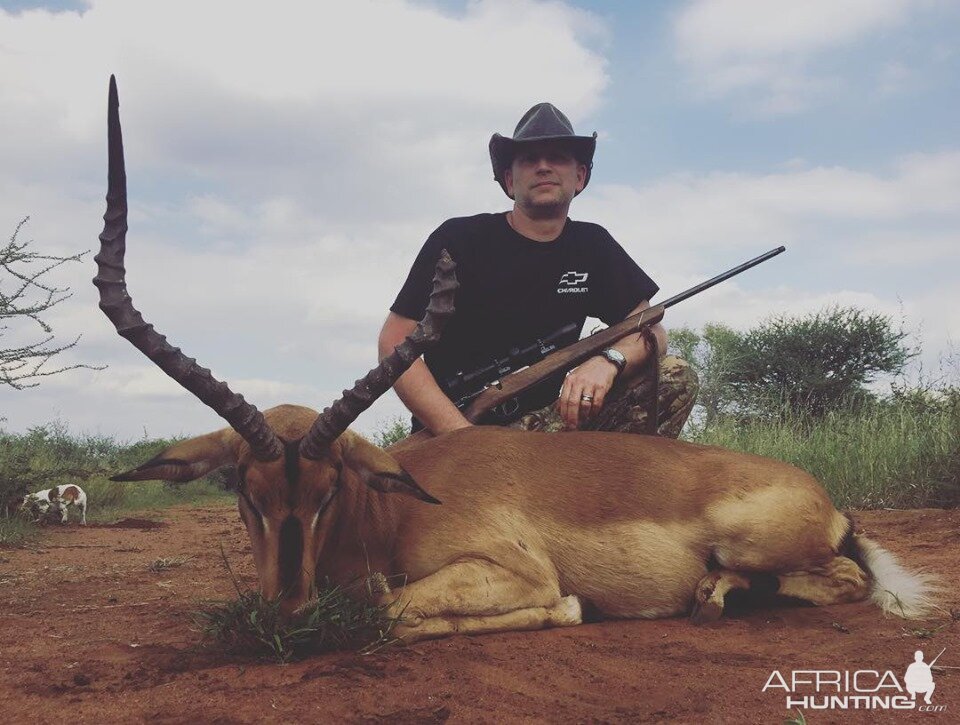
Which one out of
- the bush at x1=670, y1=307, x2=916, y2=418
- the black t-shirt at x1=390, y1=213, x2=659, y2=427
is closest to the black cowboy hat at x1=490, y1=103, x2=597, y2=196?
the black t-shirt at x1=390, y1=213, x2=659, y2=427

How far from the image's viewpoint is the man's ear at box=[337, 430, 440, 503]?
4.03 m

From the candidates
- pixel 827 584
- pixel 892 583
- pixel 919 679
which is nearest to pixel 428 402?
pixel 827 584

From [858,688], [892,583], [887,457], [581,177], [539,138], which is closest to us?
[858,688]

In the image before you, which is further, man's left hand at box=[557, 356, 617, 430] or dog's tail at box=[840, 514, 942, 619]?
man's left hand at box=[557, 356, 617, 430]

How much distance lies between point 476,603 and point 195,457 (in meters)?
1.46

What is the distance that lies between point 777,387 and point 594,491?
2066 cm

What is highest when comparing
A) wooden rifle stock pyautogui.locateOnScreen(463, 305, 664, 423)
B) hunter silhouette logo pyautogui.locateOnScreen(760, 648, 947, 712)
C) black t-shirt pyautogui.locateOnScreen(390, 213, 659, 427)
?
black t-shirt pyautogui.locateOnScreen(390, 213, 659, 427)

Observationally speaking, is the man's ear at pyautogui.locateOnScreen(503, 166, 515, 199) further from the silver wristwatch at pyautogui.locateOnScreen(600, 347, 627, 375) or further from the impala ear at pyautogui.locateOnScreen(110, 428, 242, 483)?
the impala ear at pyautogui.locateOnScreen(110, 428, 242, 483)

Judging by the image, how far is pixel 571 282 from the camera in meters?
7.02

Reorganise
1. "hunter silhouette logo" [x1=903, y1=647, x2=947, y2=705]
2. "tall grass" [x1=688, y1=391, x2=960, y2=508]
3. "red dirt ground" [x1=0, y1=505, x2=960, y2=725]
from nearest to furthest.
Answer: "red dirt ground" [x1=0, y1=505, x2=960, y2=725] → "hunter silhouette logo" [x1=903, y1=647, x2=947, y2=705] → "tall grass" [x1=688, y1=391, x2=960, y2=508]

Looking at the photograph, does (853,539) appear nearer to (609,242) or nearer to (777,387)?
(609,242)

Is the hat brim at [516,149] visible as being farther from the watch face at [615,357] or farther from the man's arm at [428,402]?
the man's arm at [428,402]

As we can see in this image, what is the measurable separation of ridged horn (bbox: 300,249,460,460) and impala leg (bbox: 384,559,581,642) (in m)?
0.80

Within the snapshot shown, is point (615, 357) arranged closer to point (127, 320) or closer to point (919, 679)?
point (919, 679)
